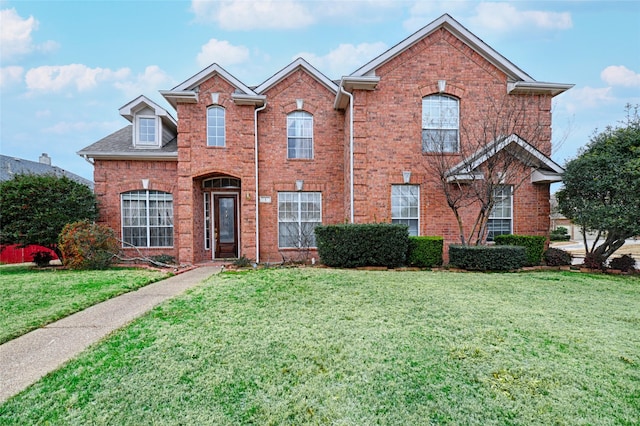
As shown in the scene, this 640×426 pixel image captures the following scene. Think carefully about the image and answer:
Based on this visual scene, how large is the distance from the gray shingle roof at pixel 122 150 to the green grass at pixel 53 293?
4.57m

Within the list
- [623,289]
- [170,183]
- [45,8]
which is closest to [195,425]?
[623,289]

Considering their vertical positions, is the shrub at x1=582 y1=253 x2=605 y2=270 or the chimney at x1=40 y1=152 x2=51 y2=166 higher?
the chimney at x1=40 y1=152 x2=51 y2=166

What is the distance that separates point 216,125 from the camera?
1233 cm

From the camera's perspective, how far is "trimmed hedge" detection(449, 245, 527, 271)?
966 centimetres

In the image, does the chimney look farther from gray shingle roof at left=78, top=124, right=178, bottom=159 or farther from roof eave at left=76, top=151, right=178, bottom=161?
roof eave at left=76, top=151, right=178, bottom=161

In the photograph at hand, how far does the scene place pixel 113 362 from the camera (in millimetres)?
3639

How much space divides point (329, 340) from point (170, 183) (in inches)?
436

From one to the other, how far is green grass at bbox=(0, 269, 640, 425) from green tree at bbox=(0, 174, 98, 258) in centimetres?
798

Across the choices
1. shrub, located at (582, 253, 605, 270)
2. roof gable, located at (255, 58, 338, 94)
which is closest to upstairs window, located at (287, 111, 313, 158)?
roof gable, located at (255, 58, 338, 94)

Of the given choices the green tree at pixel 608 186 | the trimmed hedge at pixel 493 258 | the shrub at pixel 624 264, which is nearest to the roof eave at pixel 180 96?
the trimmed hedge at pixel 493 258

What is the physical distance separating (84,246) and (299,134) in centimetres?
821

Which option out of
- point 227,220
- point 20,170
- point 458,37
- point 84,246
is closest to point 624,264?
point 458,37

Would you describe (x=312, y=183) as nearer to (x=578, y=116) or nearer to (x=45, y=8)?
(x=578, y=116)

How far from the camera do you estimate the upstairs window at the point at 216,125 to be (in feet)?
40.4
